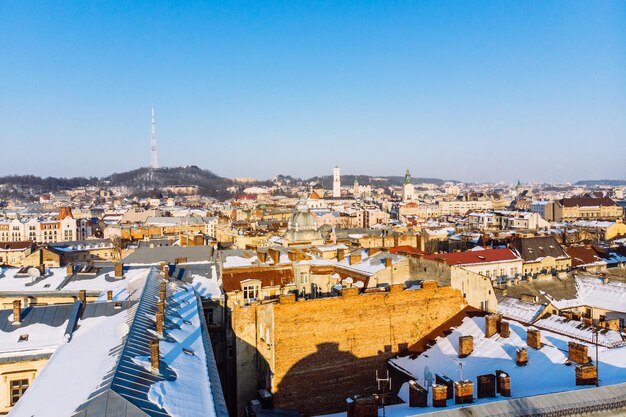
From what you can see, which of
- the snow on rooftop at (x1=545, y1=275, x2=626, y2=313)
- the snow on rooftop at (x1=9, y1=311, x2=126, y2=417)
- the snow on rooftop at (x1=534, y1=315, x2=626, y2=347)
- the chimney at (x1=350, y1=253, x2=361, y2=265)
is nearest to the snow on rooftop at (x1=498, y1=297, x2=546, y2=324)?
the snow on rooftop at (x1=534, y1=315, x2=626, y2=347)

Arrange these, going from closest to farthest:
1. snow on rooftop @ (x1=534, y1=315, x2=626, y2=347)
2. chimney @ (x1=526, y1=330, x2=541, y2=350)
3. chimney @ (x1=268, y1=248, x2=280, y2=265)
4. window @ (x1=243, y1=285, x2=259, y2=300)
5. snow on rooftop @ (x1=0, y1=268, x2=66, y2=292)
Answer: chimney @ (x1=526, y1=330, x2=541, y2=350) → snow on rooftop @ (x1=534, y1=315, x2=626, y2=347) → window @ (x1=243, y1=285, x2=259, y2=300) → snow on rooftop @ (x1=0, y1=268, x2=66, y2=292) → chimney @ (x1=268, y1=248, x2=280, y2=265)

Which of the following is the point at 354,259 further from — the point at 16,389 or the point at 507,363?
the point at 16,389

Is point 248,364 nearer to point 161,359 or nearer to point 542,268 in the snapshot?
point 161,359

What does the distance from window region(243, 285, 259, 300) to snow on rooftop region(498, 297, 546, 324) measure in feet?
46.2

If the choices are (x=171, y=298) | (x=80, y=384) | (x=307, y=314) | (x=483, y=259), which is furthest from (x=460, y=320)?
(x=483, y=259)

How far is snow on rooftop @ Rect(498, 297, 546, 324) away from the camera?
2985 cm

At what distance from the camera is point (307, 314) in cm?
2439

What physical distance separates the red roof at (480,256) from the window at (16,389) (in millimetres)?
34786

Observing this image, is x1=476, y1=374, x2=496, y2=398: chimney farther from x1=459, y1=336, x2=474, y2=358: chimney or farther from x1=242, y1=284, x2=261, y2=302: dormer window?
x1=242, y1=284, x2=261, y2=302: dormer window

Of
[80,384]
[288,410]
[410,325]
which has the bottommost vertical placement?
[288,410]

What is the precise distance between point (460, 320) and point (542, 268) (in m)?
30.2

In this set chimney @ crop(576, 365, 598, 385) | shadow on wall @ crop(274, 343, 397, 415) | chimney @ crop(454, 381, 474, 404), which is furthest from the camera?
shadow on wall @ crop(274, 343, 397, 415)

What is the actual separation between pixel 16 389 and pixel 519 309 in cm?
2541

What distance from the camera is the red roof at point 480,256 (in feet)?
159
